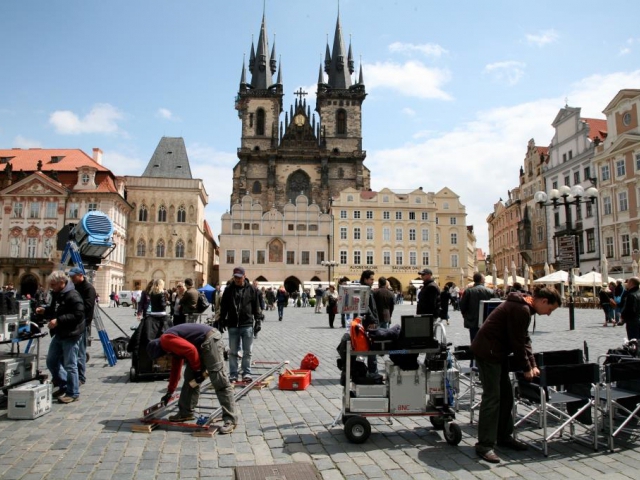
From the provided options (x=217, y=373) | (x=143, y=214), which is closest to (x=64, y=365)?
(x=217, y=373)

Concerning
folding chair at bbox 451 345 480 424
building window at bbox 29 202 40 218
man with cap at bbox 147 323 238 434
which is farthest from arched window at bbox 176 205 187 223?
man with cap at bbox 147 323 238 434

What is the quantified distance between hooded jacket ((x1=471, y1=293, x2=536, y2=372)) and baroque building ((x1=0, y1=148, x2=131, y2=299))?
46.2m

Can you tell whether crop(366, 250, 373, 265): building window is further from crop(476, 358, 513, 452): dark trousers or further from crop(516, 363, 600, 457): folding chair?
crop(476, 358, 513, 452): dark trousers

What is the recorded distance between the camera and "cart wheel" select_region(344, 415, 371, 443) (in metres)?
5.14

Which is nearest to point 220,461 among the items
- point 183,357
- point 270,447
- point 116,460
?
point 270,447

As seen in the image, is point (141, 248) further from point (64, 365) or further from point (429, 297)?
point (429, 297)

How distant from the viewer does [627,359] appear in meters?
5.82

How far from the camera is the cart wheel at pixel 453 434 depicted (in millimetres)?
5078

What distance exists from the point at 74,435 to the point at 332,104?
68.6 meters

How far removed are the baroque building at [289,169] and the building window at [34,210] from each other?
16990 millimetres

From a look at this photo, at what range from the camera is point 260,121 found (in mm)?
70562

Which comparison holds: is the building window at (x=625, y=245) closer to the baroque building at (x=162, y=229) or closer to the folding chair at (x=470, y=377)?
the folding chair at (x=470, y=377)

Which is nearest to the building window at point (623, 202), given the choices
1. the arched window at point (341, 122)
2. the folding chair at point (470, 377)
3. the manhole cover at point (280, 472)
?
the folding chair at point (470, 377)

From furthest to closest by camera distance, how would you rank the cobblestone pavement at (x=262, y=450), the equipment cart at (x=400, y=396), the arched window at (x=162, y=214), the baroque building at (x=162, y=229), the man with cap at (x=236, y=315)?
the arched window at (x=162, y=214) < the baroque building at (x=162, y=229) < the man with cap at (x=236, y=315) < the equipment cart at (x=400, y=396) < the cobblestone pavement at (x=262, y=450)
